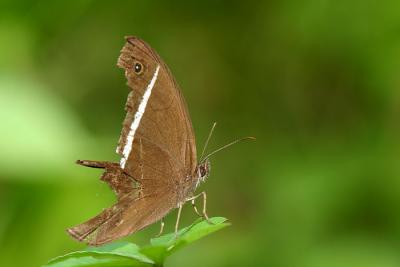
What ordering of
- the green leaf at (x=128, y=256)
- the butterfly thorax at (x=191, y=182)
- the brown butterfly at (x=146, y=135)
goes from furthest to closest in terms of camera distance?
the butterfly thorax at (x=191, y=182)
the brown butterfly at (x=146, y=135)
the green leaf at (x=128, y=256)

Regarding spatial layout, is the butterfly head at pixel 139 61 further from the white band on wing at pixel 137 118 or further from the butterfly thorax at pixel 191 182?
the butterfly thorax at pixel 191 182

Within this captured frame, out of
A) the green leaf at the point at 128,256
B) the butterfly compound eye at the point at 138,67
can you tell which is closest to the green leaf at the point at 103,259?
the green leaf at the point at 128,256

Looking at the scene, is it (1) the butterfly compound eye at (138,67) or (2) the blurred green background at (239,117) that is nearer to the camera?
(1) the butterfly compound eye at (138,67)

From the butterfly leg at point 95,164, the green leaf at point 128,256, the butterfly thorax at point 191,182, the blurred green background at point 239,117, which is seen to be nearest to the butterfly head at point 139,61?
the butterfly leg at point 95,164

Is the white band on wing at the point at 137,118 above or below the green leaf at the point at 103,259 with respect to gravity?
above

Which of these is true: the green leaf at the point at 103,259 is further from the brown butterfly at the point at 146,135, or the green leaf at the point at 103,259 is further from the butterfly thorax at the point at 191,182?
the butterfly thorax at the point at 191,182

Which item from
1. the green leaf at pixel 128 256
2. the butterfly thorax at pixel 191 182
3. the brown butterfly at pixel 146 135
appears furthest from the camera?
the butterfly thorax at pixel 191 182

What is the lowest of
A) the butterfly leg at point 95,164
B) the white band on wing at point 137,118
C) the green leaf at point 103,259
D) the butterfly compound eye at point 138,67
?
the green leaf at point 103,259

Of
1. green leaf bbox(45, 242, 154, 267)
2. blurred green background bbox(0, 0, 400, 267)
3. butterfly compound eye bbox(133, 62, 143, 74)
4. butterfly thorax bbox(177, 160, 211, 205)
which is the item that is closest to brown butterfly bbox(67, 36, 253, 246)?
butterfly compound eye bbox(133, 62, 143, 74)

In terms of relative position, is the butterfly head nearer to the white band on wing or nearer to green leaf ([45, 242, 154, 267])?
the white band on wing

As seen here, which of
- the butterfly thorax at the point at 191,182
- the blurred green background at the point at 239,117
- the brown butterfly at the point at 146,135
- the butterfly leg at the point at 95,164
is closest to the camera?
the butterfly leg at the point at 95,164
